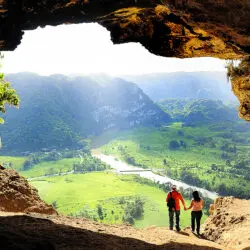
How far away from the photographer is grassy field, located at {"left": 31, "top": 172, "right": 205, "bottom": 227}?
137 metres

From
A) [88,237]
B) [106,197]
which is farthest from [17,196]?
[106,197]

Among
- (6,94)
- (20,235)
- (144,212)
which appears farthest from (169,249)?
(144,212)

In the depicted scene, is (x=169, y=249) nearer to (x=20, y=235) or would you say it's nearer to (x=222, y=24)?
(x=20, y=235)

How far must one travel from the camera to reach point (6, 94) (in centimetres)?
2811

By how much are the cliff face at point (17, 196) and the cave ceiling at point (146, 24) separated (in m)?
8.55

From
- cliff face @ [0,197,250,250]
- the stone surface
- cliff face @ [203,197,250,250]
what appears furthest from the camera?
cliff face @ [203,197,250,250]

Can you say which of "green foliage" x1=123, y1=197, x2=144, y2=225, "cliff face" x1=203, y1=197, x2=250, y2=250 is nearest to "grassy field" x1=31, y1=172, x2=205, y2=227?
"green foliage" x1=123, y1=197, x2=144, y2=225

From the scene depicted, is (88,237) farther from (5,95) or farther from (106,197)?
(106,197)

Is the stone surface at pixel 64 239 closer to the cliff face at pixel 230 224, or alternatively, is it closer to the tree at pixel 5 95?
the cliff face at pixel 230 224

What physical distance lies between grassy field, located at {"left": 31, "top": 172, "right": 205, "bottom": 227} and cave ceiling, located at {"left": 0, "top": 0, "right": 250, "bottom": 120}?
Answer: 111739 mm

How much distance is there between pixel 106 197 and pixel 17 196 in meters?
155

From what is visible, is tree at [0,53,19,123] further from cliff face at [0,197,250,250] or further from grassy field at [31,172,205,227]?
grassy field at [31,172,205,227]

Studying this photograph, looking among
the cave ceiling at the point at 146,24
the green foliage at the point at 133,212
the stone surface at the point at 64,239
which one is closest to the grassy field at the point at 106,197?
the green foliage at the point at 133,212

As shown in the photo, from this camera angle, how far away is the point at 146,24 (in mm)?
19953
